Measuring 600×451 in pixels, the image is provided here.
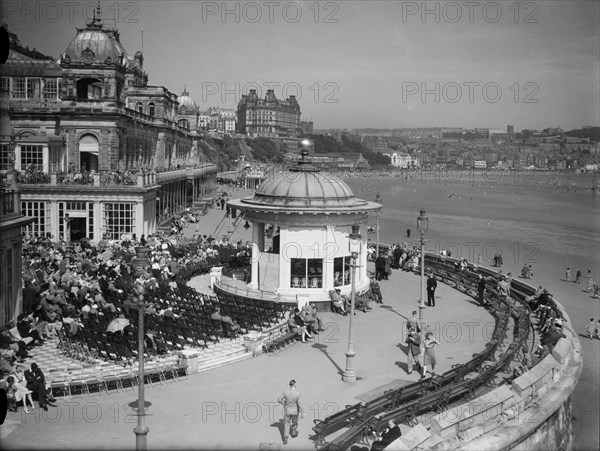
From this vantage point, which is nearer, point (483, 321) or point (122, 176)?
point (483, 321)

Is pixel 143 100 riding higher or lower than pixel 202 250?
higher

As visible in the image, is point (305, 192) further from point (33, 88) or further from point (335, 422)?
point (33, 88)

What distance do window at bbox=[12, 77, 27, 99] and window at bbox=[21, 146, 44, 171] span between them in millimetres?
4037

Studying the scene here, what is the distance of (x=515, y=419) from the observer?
Answer: 13.2m

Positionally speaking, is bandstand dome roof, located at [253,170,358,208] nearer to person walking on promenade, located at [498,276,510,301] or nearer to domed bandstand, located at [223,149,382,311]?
domed bandstand, located at [223,149,382,311]

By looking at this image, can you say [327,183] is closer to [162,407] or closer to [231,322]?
[231,322]

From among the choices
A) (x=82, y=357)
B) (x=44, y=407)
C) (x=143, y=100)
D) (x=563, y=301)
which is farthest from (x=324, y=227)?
(x=143, y=100)

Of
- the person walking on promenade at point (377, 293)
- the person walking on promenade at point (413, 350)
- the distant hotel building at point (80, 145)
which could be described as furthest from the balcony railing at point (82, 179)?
the person walking on promenade at point (413, 350)

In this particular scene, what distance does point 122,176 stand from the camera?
36781 millimetres

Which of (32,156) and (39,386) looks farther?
(32,156)

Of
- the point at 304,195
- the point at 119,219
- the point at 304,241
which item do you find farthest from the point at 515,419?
the point at 119,219

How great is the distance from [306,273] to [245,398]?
9558 mm

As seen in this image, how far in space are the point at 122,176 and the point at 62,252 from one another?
7716mm

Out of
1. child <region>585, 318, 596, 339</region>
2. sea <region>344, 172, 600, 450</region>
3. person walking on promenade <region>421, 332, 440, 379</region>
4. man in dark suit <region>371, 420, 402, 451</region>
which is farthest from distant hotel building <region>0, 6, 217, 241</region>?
man in dark suit <region>371, 420, 402, 451</region>
